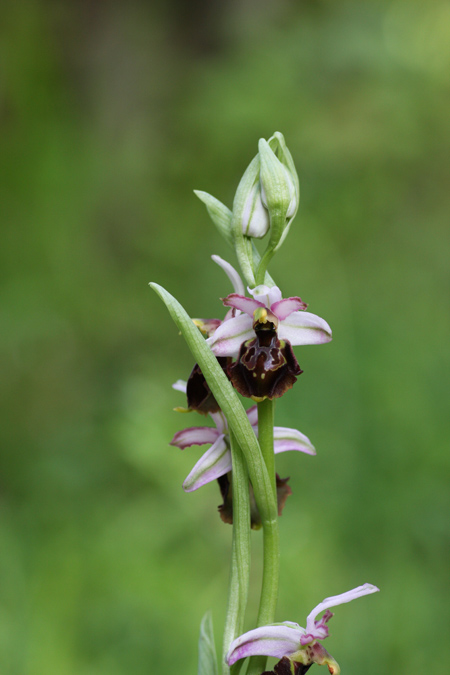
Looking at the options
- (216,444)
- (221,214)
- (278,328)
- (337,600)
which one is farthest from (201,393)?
(337,600)

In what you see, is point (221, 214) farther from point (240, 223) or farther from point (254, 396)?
point (254, 396)

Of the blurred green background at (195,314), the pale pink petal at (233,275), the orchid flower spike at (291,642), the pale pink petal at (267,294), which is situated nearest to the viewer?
the orchid flower spike at (291,642)

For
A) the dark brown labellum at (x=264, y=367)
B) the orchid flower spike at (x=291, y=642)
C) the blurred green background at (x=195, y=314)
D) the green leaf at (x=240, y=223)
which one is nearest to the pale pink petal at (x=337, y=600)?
the orchid flower spike at (x=291, y=642)

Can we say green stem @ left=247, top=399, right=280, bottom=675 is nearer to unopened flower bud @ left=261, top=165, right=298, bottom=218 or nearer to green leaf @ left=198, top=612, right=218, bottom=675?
green leaf @ left=198, top=612, right=218, bottom=675

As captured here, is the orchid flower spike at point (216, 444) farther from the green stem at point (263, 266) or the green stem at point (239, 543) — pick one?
the green stem at point (263, 266)

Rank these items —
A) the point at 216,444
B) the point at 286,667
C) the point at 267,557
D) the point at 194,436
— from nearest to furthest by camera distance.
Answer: the point at 286,667, the point at 267,557, the point at 216,444, the point at 194,436
